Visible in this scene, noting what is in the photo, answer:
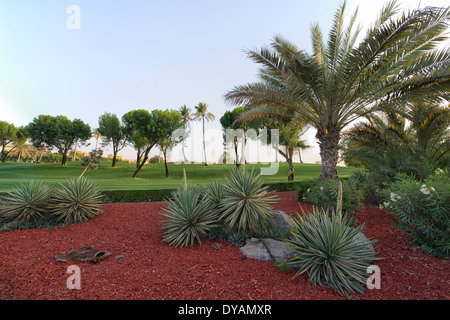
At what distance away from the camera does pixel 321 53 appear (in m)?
9.09

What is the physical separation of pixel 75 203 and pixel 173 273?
4.93 m

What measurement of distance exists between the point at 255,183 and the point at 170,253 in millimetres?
2380

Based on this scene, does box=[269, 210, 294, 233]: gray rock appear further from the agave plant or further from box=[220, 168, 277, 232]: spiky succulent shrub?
the agave plant

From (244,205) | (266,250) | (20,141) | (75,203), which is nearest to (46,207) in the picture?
(75,203)

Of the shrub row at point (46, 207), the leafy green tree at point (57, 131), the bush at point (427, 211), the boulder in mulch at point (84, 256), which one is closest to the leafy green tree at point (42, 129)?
the leafy green tree at point (57, 131)

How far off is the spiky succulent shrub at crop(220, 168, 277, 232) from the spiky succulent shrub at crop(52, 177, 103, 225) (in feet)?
14.6

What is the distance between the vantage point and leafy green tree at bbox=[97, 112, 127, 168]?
1438 inches

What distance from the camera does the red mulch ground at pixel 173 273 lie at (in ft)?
10.3

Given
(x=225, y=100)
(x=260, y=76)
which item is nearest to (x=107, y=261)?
(x=225, y=100)

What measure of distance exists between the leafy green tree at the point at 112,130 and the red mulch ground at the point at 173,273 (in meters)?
34.0

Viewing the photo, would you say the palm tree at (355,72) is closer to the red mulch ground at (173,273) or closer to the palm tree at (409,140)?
the palm tree at (409,140)

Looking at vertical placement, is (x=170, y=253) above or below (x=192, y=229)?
below
